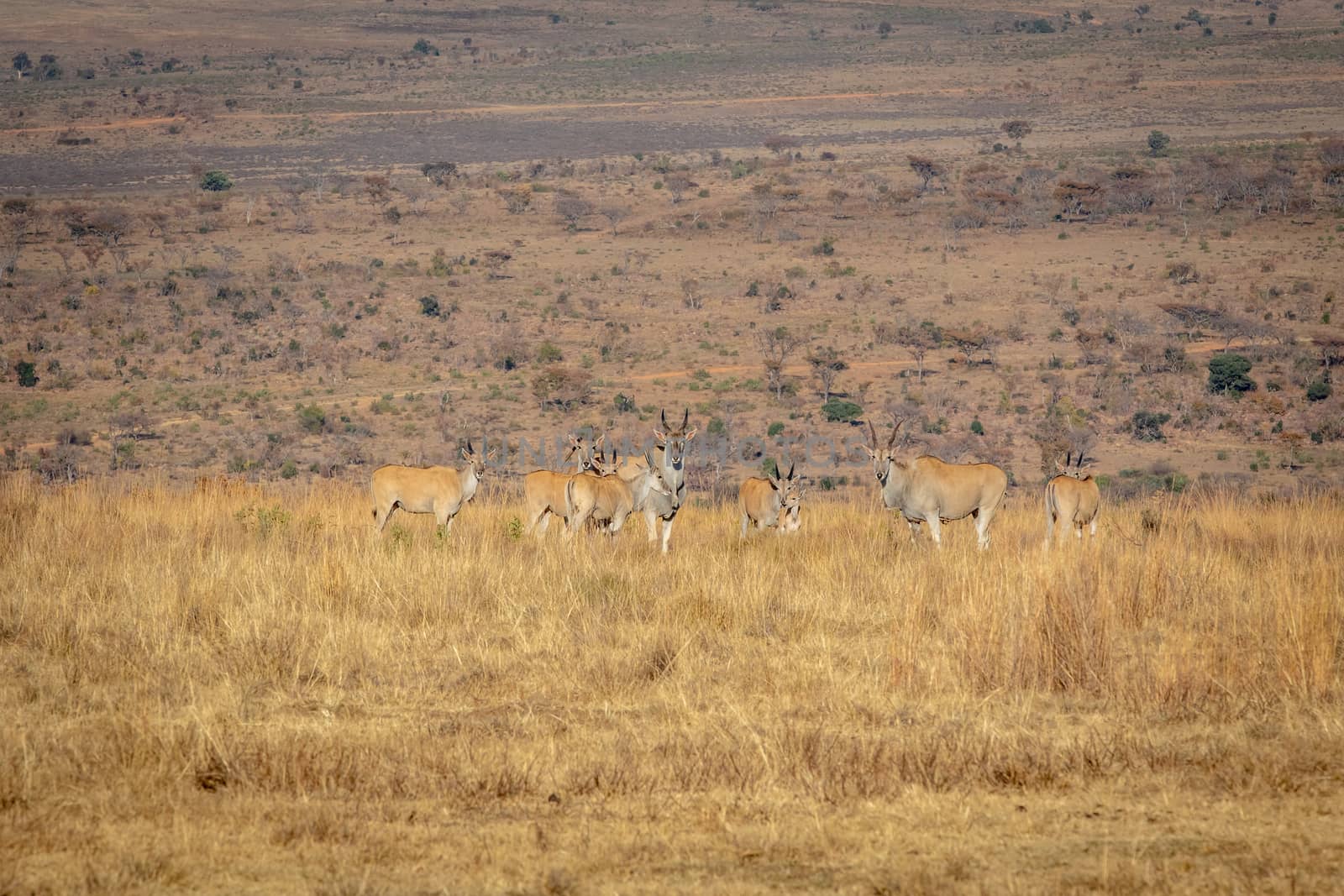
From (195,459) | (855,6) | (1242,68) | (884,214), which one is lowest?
(195,459)

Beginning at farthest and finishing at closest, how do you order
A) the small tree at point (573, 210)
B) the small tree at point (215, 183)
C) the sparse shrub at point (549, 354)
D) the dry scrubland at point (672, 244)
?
1. the small tree at point (215, 183)
2. the small tree at point (573, 210)
3. the sparse shrub at point (549, 354)
4. the dry scrubland at point (672, 244)

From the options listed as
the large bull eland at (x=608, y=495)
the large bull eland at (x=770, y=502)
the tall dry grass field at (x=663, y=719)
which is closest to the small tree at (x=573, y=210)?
the large bull eland at (x=770, y=502)

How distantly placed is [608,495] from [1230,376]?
3108 cm

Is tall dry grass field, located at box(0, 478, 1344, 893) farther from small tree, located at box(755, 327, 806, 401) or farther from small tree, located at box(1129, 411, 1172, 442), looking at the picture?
small tree, located at box(755, 327, 806, 401)

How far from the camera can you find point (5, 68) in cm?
11119

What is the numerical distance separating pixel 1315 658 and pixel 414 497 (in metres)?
9.65

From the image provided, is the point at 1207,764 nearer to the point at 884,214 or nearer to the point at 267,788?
A: the point at 267,788

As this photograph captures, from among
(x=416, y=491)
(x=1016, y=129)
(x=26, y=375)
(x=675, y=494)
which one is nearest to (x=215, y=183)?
(x=26, y=375)

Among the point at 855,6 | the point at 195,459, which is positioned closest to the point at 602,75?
the point at 855,6

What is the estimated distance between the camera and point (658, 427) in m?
36.4

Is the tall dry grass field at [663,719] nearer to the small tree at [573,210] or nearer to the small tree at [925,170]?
the small tree at [573,210]

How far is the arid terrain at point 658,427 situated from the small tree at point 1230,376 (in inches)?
10.8

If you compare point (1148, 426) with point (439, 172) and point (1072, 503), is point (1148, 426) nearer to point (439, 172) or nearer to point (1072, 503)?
point (1072, 503)

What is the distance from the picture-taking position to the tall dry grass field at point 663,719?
6.33 m
